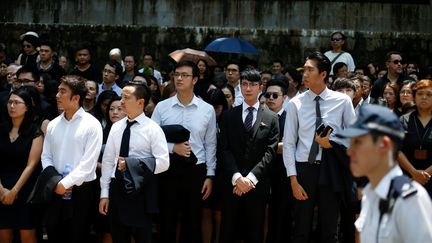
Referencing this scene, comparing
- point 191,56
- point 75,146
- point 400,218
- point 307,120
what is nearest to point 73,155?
point 75,146

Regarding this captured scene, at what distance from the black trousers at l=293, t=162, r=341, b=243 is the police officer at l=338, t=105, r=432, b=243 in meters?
2.89

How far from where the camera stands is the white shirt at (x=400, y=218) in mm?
3127

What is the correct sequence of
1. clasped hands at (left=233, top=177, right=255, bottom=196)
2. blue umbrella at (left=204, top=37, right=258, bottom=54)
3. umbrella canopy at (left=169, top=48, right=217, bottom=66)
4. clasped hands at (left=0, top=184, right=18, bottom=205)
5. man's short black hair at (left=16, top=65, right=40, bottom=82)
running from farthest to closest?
blue umbrella at (left=204, top=37, right=258, bottom=54) → umbrella canopy at (left=169, top=48, right=217, bottom=66) → man's short black hair at (left=16, top=65, right=40, bottom=82) → clasped hands at (left=0, top=184, right=18, bottom=205) → clasped hands at (left=233, top=177, right=255, bottom=196)

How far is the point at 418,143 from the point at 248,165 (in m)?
1.78

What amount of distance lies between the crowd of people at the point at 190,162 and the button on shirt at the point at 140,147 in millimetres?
10

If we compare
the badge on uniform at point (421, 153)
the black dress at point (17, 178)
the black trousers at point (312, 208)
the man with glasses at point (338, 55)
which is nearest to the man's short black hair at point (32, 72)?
the black dress at point (17, 178)

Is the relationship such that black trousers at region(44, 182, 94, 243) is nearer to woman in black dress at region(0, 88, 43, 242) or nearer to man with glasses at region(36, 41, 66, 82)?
woman in black dress at region(0, 88, 43, 242)

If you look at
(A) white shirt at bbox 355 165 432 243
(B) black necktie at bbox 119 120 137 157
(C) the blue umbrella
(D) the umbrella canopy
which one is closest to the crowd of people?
(B) black necktie at bbox 119 120 137 157

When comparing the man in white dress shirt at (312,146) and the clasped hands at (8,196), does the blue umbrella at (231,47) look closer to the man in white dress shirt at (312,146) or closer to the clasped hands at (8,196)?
the man in white dress shirt at (312,146)

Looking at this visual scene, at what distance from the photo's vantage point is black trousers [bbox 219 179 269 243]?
22.0ft

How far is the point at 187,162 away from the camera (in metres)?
6.86

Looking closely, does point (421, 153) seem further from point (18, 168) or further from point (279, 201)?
point (18, 168)

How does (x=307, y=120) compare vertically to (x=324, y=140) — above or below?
above

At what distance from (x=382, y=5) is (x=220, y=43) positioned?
4977 millimetres
